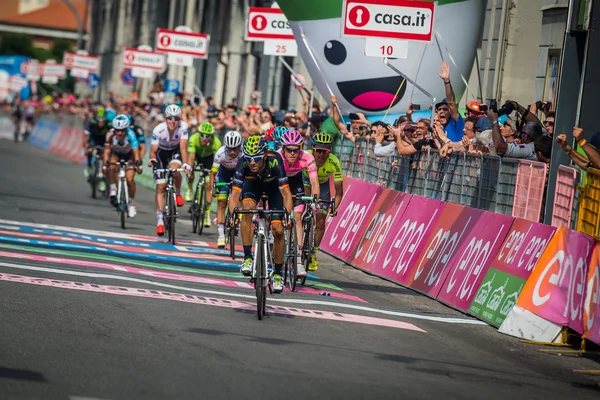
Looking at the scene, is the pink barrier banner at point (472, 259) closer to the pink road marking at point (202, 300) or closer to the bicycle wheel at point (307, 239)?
the pink road marking at point (202, 300)

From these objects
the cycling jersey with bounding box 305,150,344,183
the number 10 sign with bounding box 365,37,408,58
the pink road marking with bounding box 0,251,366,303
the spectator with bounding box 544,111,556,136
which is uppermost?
the number 10 sign with bounding box 365,37,408,58

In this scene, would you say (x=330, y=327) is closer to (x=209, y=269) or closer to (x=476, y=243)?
(x=476, y=243)

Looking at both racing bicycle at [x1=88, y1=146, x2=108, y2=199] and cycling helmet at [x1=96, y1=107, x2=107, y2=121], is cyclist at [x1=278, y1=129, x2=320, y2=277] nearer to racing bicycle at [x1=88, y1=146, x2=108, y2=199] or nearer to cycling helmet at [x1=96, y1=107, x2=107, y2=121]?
cycling helmet at [x1=96, y1=107, x2=107, y2=121]

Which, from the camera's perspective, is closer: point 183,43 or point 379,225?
point 379,225

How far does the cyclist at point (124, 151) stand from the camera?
21.1m

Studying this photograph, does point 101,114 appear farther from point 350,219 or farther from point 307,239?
point 307,239

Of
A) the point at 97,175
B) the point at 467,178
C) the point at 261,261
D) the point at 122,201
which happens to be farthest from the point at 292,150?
the point at 97,175

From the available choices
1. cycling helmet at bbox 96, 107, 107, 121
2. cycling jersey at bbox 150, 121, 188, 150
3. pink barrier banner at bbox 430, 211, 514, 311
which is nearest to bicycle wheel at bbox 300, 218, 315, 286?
pink barrier banner at bbox 430, 211, 514, 311

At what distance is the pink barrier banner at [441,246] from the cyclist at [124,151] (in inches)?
297

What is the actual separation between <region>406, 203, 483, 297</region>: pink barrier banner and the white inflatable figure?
590 cm

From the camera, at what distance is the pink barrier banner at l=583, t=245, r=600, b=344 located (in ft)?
33.8

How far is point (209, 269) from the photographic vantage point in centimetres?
1527

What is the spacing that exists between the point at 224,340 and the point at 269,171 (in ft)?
9.87

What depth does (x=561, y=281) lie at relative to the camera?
10945 mm
